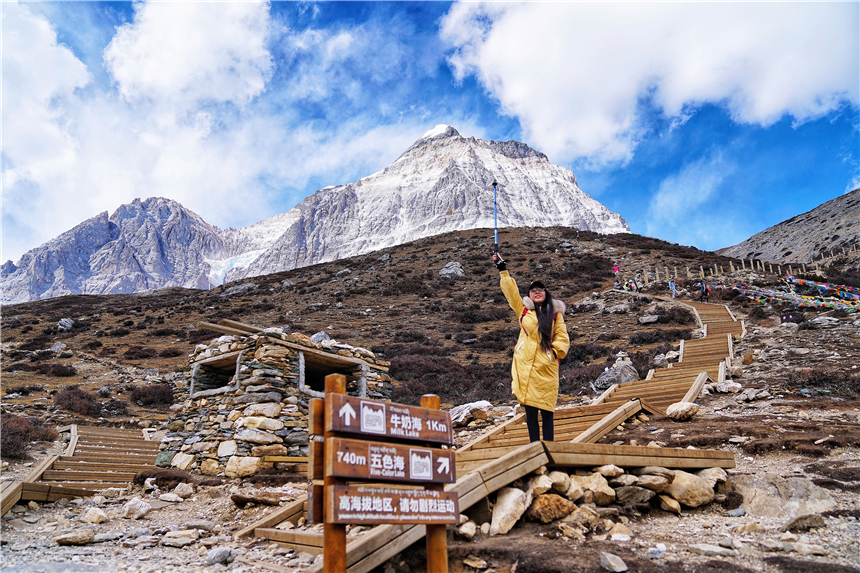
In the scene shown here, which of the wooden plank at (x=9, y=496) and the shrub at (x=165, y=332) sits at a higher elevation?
the shrub at (x=165, y=332)

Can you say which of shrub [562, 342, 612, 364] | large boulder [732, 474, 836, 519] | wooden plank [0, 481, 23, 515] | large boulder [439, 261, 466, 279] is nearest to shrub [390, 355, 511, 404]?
shrub [562, 342, 612, 364]

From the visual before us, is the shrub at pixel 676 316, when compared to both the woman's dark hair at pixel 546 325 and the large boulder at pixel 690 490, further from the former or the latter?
the woman's dark hair at pixel 546 325

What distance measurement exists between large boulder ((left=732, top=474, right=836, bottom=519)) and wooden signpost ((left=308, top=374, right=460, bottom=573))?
2.87 meters

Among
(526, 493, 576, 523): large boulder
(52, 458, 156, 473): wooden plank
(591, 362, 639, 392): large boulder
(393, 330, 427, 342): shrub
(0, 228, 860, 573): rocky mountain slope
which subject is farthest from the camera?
(393, 330, 427, 342): shrub

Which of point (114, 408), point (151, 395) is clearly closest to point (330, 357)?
point (114, 408)

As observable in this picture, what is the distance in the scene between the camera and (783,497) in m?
4.13

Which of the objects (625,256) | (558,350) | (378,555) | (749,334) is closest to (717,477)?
(558,350)

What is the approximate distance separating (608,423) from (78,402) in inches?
635

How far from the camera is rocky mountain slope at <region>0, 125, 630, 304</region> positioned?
3922 inches

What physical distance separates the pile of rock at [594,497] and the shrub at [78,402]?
15855mm

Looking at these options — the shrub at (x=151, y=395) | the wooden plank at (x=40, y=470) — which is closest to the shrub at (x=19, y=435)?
the wooden plank at (x=40, y=470)

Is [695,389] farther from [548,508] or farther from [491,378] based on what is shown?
[491,378]

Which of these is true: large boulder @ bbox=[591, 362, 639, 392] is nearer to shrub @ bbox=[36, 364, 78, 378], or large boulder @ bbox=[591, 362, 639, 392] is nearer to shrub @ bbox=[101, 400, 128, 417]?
shrub @ bbox=[101, 400, 128, 417]

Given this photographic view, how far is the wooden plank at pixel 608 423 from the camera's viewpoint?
20.2 feet
